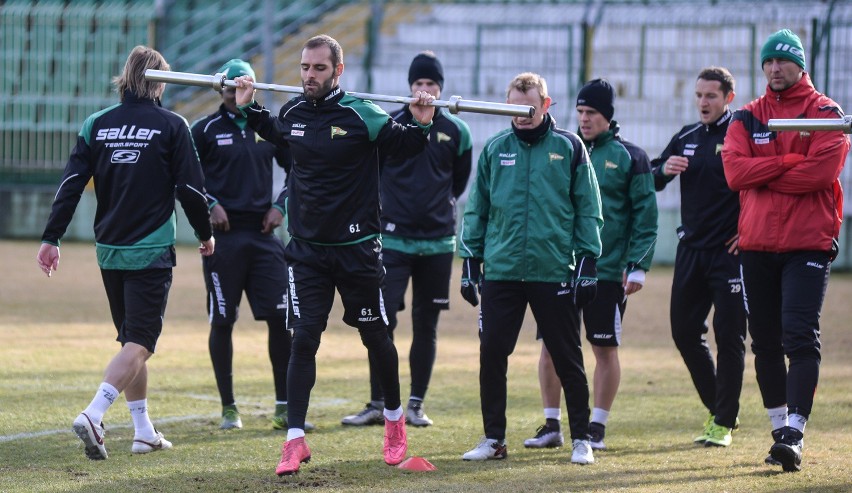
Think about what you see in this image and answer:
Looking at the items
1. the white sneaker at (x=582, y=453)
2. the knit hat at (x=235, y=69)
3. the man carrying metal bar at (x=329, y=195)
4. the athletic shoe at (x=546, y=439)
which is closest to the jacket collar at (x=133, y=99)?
the man carrying metal bar at (x=329, y=195)

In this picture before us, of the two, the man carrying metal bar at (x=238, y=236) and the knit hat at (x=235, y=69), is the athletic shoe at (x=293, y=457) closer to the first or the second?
the man carrying metal bar at (x=238, y=236)

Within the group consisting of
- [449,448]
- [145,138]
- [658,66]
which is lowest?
[449,448]

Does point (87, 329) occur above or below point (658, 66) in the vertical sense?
below

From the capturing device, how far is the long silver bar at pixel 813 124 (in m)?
6.29

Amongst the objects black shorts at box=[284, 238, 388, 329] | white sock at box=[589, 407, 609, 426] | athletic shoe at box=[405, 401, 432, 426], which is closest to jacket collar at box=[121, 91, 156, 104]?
black shorts at box=[284, 238, 388, 329]

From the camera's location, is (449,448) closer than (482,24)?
Yes

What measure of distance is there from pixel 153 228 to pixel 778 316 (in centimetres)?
333

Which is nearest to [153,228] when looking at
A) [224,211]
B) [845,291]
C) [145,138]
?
[145,138]

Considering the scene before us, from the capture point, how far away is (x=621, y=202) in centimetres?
754

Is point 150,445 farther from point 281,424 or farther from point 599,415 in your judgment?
point 599,415

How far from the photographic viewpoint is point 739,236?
690 centimetres

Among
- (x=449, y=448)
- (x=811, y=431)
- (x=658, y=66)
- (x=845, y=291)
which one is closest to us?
(x=449, y=448)

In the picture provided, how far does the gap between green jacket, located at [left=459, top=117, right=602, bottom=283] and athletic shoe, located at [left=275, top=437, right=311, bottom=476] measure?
1361 millimetres

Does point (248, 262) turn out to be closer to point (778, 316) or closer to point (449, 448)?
point (449, 448)
